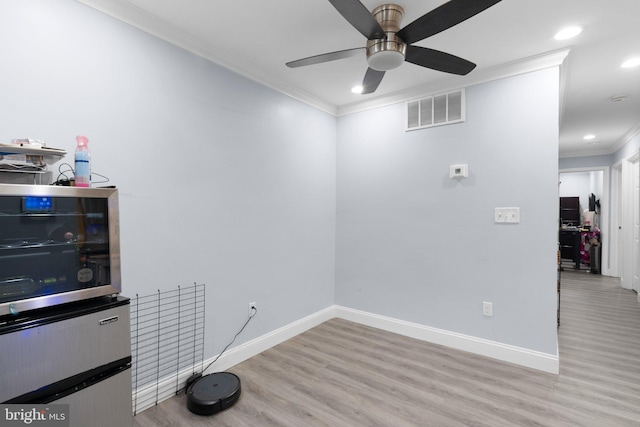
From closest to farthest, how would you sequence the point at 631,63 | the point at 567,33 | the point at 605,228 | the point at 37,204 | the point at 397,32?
the point at 37,204
the point at 397,32
the point at 567,33
the point at 631,63
the point at 605,228

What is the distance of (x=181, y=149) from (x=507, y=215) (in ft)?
9.12

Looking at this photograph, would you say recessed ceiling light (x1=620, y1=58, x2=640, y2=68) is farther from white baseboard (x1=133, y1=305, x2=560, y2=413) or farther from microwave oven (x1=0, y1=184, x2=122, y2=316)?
microwave oven (x1=0, y1=184, x2=122, y2=316)

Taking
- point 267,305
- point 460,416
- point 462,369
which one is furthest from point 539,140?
point 267,305

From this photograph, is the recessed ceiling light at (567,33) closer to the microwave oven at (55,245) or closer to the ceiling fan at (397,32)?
the ceiling fan at (397,32)

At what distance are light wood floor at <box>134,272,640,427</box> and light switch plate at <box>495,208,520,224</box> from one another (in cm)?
124

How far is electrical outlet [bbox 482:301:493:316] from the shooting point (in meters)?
2.87

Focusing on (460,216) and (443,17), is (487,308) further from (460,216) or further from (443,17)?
(443,17)

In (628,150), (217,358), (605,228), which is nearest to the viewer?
(217,358)

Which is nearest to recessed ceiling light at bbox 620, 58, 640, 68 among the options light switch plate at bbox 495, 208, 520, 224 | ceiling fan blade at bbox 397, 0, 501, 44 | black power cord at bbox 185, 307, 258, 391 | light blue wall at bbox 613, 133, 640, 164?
light switch plate at bbox 495, 208, 520, 224

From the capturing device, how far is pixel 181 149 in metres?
2.32

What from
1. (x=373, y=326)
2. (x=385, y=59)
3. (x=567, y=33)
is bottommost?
(x=373, y=326)

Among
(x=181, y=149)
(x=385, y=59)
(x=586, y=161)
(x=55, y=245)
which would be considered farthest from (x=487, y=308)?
(x=586, y=161)

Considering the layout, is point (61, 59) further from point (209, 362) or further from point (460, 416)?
point (460, 416)

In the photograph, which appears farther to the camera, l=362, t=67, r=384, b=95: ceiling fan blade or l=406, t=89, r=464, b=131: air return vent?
l=406, t=89, r=464, b=131: air return vent
